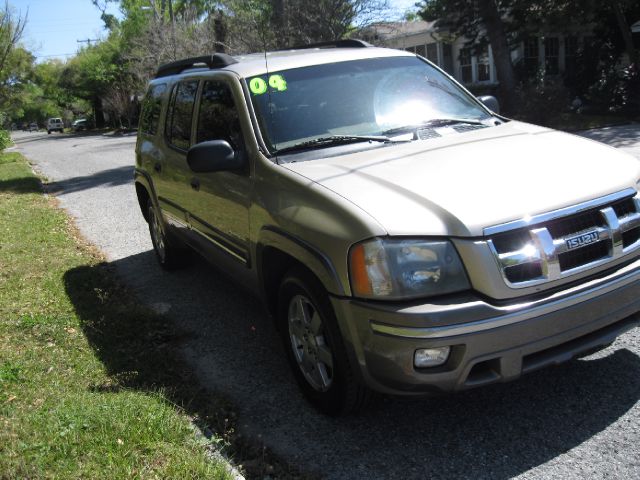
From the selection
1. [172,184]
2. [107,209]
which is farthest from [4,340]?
[107,209]

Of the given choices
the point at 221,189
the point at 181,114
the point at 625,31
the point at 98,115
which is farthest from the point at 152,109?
the point at 98,115

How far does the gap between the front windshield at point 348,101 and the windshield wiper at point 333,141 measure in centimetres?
4

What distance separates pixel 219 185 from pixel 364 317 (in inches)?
74.3

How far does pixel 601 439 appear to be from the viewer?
3.16m

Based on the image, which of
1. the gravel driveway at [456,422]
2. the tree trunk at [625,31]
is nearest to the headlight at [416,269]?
the gravel driveway at [456,422]

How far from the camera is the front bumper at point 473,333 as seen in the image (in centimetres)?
284

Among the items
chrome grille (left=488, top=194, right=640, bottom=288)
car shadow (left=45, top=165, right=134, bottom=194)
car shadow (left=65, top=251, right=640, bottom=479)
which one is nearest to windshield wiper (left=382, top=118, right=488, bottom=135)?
chrome grille (left=488, top=194, right=640, bottom=288)

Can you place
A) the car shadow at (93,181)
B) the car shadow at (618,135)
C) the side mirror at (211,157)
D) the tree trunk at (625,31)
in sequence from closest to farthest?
the side mirror at (211,157) → the car shadow at (618,135) → the car shadow at (93,181) → the tree trunk at (625,31)

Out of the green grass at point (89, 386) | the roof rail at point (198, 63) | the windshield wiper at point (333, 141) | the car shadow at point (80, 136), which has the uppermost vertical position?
the roof rail at point (198, 63)

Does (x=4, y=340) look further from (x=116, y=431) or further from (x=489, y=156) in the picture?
(x=489, y=156)

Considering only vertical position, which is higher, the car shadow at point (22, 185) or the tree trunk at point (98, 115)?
the tree trunk at point (98, 115)

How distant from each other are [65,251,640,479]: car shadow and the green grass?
0.03 metres

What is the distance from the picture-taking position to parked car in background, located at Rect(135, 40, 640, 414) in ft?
9.55

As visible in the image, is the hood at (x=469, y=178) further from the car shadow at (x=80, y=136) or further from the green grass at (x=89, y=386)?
the car shadow at (x=80, y=136)
